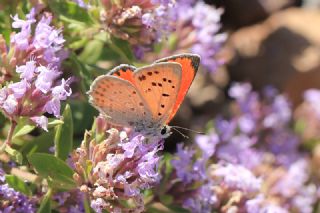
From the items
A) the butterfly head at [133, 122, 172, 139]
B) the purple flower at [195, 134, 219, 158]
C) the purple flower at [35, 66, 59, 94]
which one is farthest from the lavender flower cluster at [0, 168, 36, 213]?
the purple flower at [195, 134, 219, 158]

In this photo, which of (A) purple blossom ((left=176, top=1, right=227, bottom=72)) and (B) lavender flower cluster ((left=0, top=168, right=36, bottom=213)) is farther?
(A) purple blossom ((left=176, top=1, right=227, bottom=72))

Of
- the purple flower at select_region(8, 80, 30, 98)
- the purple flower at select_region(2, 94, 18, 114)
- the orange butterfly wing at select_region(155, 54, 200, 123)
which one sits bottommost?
the purple flower at select_region(2, 94, 18, 114)

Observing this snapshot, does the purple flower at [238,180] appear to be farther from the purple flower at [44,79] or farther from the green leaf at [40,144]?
the purple flower at [44,79]

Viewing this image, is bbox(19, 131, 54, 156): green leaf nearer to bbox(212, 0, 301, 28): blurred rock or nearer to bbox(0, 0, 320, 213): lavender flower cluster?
bbox(0, 0, 320, 213): lavender flower cluster

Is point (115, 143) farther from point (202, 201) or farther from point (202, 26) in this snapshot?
point (202, 26)

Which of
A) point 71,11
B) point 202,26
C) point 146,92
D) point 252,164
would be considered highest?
point 202,26

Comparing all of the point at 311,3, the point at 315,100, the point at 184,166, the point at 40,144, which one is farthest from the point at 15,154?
the point at 311,3

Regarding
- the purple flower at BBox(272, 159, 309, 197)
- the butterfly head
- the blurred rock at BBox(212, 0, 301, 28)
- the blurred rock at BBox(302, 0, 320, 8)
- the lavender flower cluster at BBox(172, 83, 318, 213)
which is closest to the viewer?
the butterfly head
